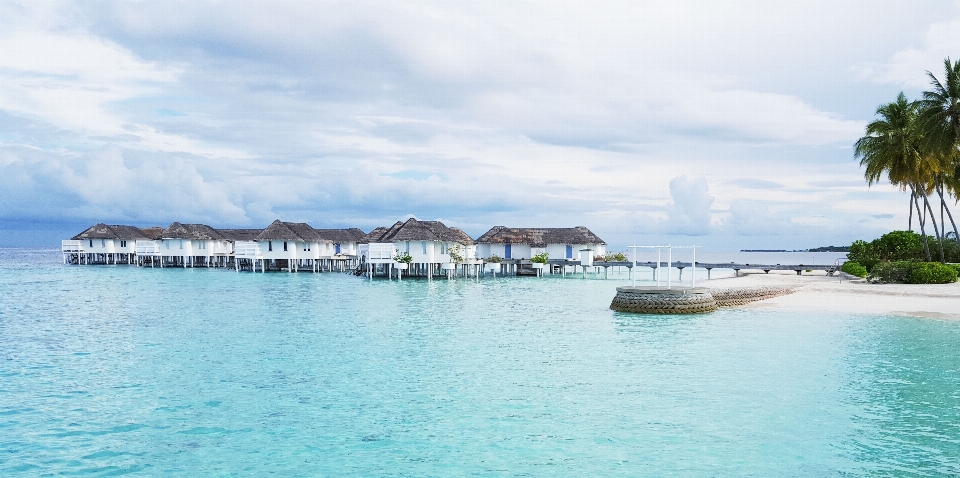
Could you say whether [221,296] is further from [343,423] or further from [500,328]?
[343,423]

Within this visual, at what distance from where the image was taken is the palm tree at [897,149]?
38062mm

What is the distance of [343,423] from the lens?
34.9 feet

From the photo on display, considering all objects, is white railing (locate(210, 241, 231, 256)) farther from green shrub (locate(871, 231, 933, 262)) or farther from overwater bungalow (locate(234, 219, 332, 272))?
green shrub (locate(871, 231, 933, 262))

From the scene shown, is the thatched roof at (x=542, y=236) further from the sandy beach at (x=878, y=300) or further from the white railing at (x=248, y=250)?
→ the sandy beach at (x=878, y=300)

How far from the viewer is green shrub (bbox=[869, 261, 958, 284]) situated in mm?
31344

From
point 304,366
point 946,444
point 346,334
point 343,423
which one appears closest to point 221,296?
point 346,334

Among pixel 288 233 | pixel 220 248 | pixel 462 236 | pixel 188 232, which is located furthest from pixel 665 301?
pixel 220 248

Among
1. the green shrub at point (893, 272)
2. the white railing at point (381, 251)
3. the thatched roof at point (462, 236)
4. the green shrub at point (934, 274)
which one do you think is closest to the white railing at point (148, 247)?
the white railing at point (381, 251)

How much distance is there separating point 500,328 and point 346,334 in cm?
490

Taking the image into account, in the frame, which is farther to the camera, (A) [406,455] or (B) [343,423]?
(B) [343,423]

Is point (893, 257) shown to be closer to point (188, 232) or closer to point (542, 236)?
point (542, 236)

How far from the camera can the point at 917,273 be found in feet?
104

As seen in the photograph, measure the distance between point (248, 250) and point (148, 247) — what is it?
50.9ft

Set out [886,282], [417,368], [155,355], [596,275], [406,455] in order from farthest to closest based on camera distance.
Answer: [596,275], [886,282], [155,355], [417,368], [406,455]
